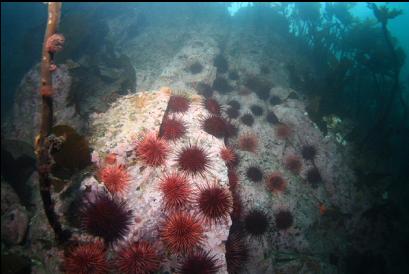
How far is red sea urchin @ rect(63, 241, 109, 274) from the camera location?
545 cm

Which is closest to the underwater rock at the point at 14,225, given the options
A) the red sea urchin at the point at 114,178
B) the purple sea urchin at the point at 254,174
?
the red sea urchin at the point at 114,178

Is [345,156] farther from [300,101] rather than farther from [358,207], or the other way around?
[300,101]

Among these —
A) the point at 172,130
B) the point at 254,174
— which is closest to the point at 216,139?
the point at 172,130

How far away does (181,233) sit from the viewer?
6184 millimetres

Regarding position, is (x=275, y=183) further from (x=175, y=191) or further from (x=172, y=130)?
(x=175, y=191)

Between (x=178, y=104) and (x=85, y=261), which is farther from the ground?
(x=178, y=104)

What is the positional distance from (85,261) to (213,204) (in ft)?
9.76

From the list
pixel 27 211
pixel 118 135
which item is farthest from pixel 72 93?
pixel 27 211

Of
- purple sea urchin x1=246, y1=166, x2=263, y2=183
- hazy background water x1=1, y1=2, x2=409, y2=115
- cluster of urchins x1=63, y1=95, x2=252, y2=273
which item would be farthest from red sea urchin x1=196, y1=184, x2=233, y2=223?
hazy background water x1=1, y1=2, x2=409, y2=115

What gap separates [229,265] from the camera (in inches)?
284

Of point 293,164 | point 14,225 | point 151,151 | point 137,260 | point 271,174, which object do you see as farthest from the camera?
point 293,164

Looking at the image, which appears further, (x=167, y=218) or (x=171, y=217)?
(x=167, y=218)

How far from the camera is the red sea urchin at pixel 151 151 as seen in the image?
A: 732cm

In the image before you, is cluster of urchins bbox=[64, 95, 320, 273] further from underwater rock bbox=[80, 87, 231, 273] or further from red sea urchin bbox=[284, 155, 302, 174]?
red sea urchin bbox=[284, 155, 302, 174]
